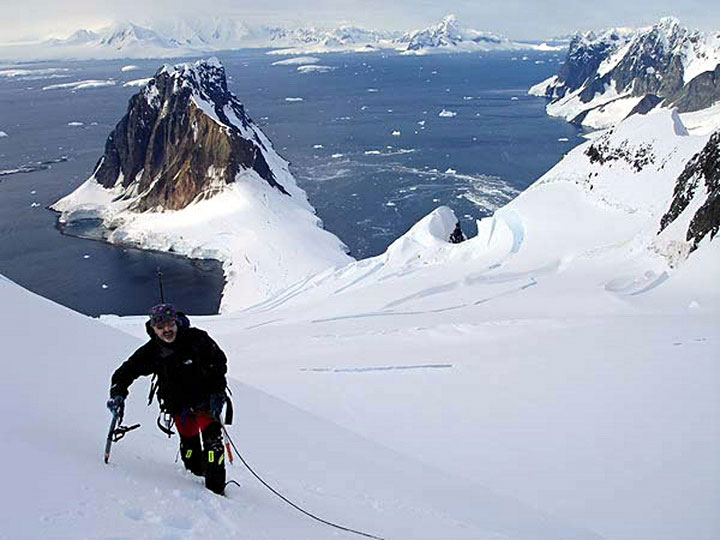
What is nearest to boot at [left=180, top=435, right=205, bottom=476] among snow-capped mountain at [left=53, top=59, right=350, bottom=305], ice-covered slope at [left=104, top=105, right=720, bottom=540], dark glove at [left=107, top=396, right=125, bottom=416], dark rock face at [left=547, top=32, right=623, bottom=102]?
dark glove at [left=107, top=396, right=125, bottom=416]

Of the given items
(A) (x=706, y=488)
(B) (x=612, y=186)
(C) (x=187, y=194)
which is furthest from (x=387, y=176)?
(A) (x=706, y=488)

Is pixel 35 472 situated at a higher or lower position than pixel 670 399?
higher

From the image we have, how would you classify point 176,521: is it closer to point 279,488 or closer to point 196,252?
point 279,488

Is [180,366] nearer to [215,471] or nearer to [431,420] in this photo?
[215,471]

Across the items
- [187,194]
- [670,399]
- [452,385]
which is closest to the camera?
[670,399]

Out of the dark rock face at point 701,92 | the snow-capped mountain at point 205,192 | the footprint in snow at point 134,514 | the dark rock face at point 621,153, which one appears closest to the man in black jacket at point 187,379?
the footprint in snow at point 134,514

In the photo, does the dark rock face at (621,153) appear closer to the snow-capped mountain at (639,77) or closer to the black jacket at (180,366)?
the black jacket at (180,366)

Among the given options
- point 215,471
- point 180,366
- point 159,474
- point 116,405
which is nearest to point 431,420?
point 215,471

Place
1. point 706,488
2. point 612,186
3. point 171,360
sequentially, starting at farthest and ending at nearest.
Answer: point 612,186 → point 706,488 → point 171,360
